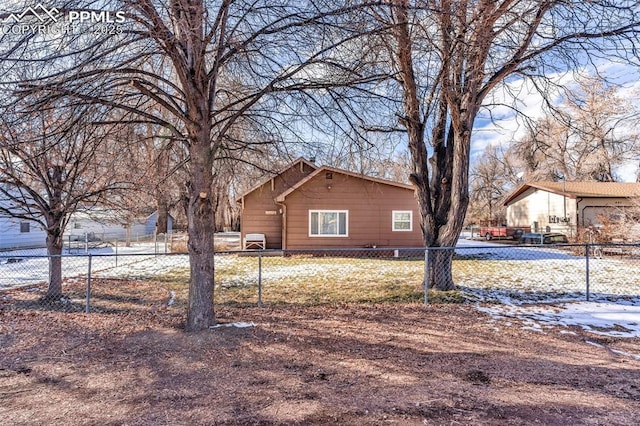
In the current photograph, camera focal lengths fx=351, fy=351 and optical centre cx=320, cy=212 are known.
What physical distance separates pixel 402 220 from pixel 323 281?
23.8 ft

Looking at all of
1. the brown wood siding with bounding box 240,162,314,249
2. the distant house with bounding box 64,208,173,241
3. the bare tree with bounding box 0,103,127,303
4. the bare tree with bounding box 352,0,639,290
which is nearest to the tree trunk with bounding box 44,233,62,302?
the bare tree with bounding box 0,103,127,303

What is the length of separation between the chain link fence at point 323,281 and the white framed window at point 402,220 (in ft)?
9.10

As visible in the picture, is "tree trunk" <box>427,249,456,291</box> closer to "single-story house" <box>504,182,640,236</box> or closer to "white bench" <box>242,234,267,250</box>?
"white bench" <box>242,234,267,250</box>

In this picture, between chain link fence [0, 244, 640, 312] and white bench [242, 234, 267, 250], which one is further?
white bench [242, 234, 267, 250]

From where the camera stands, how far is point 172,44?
3.93m

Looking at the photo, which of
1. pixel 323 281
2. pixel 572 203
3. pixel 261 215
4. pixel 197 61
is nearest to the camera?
pixel 197 61

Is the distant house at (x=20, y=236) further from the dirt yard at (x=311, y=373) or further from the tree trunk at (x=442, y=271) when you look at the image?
the tree trunk at (x=442, y=271)

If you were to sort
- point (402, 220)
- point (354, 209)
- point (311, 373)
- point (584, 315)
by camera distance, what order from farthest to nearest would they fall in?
point (402, 220) < point (354, 209) < point (584, 315) < point (311, 373)

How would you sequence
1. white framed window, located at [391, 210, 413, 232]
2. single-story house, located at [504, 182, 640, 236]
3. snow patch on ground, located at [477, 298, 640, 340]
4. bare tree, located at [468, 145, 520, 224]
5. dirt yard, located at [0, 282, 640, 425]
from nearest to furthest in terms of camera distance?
dirt yard, located at [0, 282, 640, 425] → snow patch on ground, located at [477, 298, 640, 340] → white framed window, located at [391, 210, 413, 232] → single-story house, located at [504, 182, 640, 236] → bare tree, located at [468, 145, 520, 224]

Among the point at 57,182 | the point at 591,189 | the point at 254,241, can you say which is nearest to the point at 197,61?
the point at 57,182

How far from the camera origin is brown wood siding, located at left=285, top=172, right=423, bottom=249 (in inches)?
574

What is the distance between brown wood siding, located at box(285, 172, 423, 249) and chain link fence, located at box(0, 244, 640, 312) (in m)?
1.77

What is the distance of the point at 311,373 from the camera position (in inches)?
133

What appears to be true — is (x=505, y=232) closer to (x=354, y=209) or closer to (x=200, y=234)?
(x=354, y=209)
